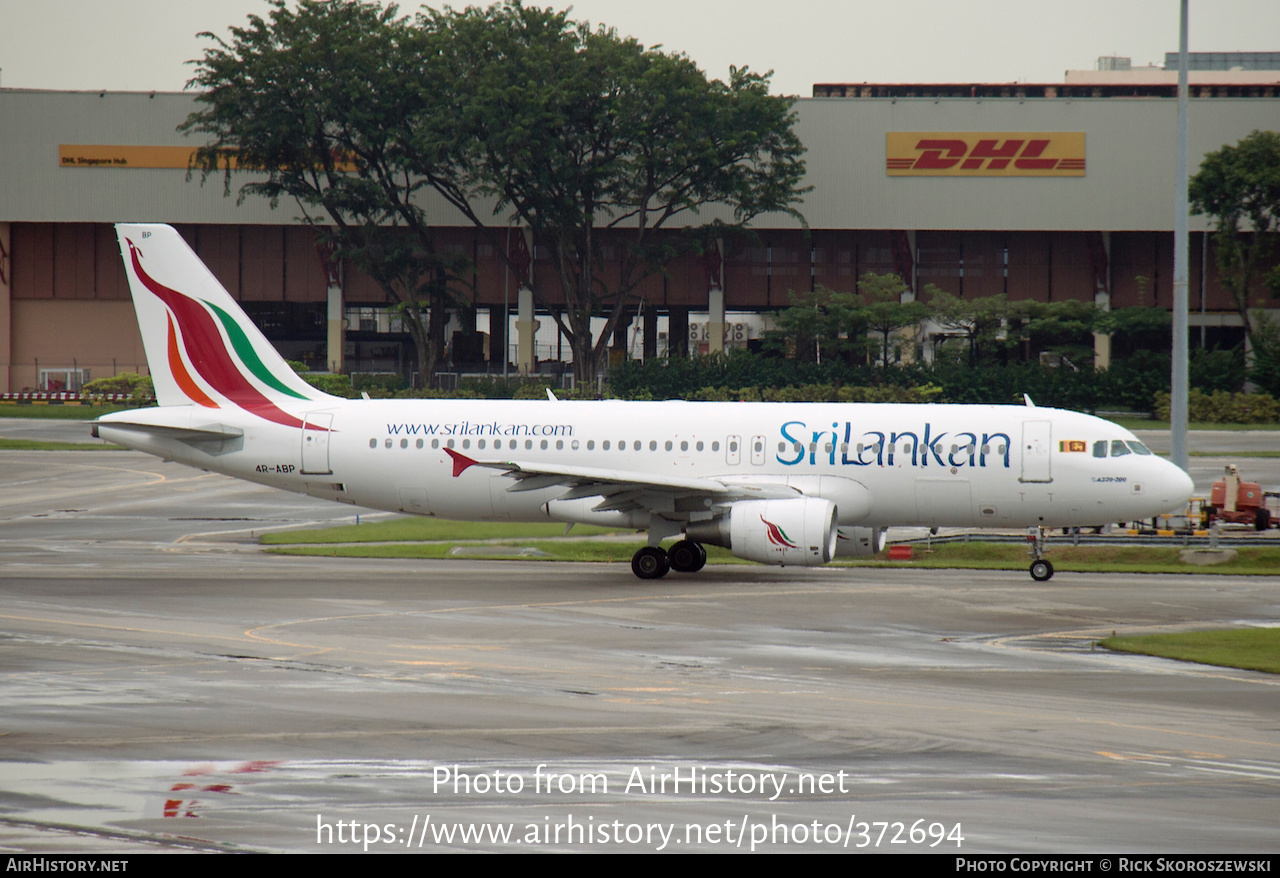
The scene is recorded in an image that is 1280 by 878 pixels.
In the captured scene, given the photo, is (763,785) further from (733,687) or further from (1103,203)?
(1103,203)

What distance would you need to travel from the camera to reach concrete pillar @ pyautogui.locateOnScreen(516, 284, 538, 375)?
86.6 m

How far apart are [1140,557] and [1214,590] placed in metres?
5.97

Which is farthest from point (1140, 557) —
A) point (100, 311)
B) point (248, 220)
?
point (100, 311)

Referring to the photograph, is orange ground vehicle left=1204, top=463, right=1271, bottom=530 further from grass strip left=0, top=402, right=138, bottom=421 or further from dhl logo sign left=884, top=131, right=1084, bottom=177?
grass strip left=0, top=402, right=138, bottom=421

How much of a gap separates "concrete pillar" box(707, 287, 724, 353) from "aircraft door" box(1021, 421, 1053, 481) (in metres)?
57.9

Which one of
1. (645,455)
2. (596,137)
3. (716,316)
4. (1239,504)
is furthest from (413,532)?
(716,316)

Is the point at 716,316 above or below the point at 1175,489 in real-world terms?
above

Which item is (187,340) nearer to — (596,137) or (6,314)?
(596,137)

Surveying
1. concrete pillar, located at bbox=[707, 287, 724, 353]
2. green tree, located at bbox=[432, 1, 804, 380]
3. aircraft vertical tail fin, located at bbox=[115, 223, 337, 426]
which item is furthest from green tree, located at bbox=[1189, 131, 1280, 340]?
aircraft vertical tail fin, located at bbox=[115, 223, 337, 426]

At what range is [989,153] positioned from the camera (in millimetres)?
81750

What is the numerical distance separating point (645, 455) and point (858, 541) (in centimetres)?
532

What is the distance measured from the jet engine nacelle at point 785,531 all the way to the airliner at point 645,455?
0.04 m

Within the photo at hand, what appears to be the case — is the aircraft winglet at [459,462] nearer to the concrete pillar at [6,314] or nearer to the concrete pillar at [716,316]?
the concrete pillar at [716,316]
